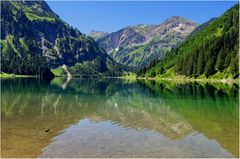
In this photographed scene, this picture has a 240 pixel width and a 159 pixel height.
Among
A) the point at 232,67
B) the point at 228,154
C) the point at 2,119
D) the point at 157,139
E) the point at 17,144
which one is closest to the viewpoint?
the point at 228,154

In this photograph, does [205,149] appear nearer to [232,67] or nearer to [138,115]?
[138,115]

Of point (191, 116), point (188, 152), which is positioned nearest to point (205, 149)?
point (188, 152)

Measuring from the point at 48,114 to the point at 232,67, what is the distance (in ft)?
482

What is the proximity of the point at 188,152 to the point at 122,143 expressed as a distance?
21.2 ft

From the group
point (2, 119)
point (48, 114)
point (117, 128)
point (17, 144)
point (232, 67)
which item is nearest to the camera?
point (17, 144)

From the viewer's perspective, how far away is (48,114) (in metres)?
50.3

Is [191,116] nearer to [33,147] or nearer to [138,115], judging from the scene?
[138,115]

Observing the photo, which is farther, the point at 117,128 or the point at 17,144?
the point at 117,128

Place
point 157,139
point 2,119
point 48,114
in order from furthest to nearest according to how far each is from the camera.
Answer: point 48,114, point 2,119, point 157,139

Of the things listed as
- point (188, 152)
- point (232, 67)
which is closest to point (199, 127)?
point (188, 152)

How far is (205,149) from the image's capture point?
30.2m

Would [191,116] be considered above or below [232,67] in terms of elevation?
below

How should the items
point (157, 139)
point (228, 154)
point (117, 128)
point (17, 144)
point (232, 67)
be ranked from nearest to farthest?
point (228, 154), point (17, 144), point (157, 139), point (117, 128), point (232, 67)

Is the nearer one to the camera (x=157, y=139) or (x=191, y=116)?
(x=157, y=139)
